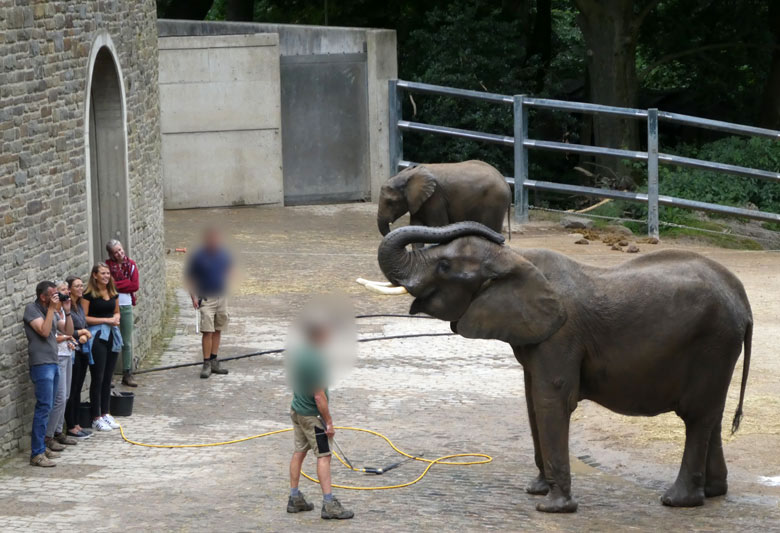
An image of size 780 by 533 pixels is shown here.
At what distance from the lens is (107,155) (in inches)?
A: 594

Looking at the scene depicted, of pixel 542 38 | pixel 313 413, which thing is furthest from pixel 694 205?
pixel 313 413

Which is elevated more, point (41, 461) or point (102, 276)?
point (102, 276)

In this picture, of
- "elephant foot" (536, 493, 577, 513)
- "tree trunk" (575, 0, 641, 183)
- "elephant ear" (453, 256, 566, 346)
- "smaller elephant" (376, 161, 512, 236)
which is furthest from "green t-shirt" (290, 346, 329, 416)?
"tree trunk" (575, 0, 641, 183)

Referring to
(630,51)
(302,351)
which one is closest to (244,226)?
(630,51)

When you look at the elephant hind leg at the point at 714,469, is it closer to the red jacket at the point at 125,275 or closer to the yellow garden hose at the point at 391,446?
the yellow garden hose at the point at 391,446

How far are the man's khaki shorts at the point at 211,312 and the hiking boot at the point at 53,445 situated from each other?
2813mm

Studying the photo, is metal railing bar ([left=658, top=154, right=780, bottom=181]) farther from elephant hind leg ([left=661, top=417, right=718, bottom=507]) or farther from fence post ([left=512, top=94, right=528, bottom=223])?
elephant hind leg ([left=661, top=417, right=718, bottom=507])

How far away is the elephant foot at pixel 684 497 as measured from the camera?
10.3 metres

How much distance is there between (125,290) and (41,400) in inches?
104

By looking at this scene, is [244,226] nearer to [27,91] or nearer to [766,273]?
[766,273]

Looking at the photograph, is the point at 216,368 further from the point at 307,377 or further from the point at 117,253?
the point at 307,377

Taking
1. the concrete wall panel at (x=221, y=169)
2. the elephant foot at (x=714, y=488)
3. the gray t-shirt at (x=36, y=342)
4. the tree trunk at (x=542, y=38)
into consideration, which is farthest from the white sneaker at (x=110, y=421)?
the tree trunk at (x=542, y=38)

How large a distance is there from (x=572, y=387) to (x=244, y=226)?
576 inches

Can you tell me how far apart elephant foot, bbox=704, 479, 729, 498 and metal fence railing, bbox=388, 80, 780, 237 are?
1252cm
